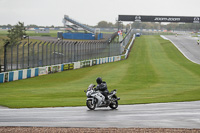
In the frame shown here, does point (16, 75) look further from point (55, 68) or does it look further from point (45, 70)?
point (55, 68)

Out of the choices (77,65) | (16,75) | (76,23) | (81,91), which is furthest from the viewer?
(76,23)

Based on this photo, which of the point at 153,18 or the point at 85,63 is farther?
the point at 153,18

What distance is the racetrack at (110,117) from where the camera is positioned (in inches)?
486

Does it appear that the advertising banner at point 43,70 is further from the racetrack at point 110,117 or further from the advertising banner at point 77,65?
the racetrack at point 110,117

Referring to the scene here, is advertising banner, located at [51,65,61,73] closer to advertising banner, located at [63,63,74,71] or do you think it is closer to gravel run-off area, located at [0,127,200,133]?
advertising banner, located at [63,63,74,71]

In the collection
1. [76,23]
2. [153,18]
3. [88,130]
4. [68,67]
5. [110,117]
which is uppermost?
[153,18]

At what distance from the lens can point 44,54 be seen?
3928cm

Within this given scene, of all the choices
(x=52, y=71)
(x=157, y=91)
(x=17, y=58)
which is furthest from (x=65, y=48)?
(x=157, y=91)

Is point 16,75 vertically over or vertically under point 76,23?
under

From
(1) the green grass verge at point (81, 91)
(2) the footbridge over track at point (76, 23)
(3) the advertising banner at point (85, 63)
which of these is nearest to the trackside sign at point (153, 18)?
(2) the footbridge over track at point (76, 23)

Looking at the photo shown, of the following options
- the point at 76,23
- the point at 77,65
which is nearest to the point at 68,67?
the point at 77,65

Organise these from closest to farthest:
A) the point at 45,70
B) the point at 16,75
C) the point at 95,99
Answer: the point at 95,99, the point at 16,75, the point at 45,70

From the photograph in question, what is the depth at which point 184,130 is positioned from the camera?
1131 cm

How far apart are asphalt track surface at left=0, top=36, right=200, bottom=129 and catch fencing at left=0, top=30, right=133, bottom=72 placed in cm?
1726
